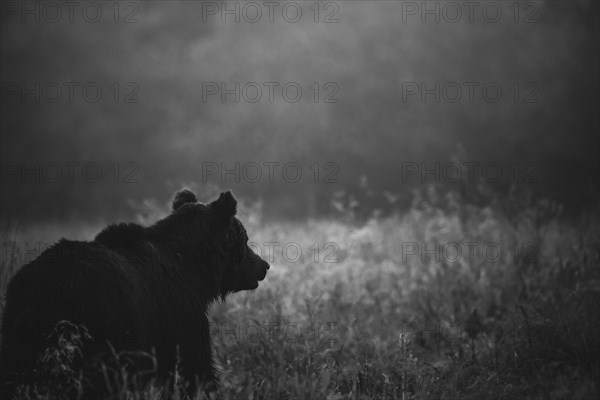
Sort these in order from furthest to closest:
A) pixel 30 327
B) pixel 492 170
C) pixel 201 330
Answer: pixel 492 170 < pixel 201 330 < pixel 30 327

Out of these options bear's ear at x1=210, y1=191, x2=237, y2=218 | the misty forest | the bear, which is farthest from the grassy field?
bear's ear at x1=210, y1=191, x2=237, y2=218

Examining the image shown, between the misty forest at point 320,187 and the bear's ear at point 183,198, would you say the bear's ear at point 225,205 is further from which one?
the bear's ear at point 183,198

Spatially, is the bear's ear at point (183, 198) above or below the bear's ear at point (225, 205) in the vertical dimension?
above

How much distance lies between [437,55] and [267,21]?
21.3 ft

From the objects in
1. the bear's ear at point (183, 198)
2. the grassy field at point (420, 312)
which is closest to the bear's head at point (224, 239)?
the bear's ear at point (183, 198)

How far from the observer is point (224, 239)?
15.4ft

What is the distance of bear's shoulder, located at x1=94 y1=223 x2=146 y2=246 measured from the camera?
13.3ft

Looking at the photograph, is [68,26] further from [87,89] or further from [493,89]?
[493,89]

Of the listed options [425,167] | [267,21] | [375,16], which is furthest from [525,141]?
[267,21]

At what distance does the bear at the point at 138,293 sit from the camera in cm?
316

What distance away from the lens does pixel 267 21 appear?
21.0 meters

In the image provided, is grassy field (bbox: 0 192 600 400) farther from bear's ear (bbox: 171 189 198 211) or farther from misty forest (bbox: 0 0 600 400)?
bear's ear (bbox: 171 189 198 211)

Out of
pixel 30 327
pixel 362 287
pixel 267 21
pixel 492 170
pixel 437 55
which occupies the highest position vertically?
pixel 267 21

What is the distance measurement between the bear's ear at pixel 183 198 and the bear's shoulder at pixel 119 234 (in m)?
0.75
